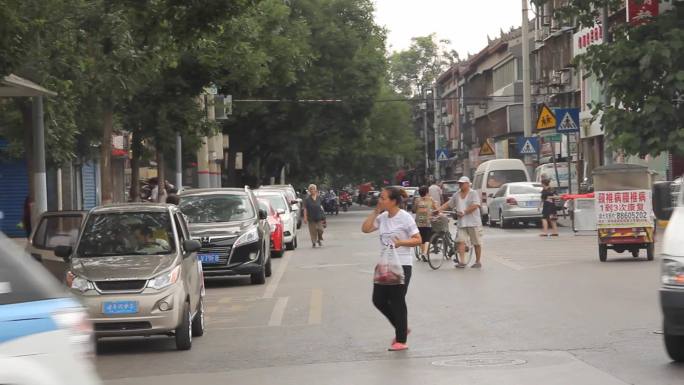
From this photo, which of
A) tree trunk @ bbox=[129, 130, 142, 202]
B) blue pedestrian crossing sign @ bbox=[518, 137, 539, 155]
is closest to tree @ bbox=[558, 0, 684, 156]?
tree trunk @ bbox=[129, 130, 142, 202]

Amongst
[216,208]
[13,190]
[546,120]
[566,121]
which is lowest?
[216,208]

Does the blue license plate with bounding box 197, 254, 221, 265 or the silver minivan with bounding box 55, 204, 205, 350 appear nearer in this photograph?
the silver minivan with bounding box 55, 204, 205, 350

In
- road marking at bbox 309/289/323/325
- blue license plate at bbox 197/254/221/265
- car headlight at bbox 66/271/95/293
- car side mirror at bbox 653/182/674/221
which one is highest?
car side mirror at bbox 653/182/674/221

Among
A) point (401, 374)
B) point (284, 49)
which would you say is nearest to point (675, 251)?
point (401, 374)

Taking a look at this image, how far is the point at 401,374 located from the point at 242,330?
4528 millimetres

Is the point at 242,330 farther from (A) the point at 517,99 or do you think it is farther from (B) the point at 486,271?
(A) the point at 517,99

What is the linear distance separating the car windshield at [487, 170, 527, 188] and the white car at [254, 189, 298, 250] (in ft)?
39.9

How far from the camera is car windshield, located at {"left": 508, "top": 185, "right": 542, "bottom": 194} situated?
1569 inches

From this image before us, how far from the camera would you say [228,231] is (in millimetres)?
21688

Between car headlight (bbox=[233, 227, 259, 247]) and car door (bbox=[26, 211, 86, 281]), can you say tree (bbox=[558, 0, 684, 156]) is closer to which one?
car headlight (bbox=[233, 227, 259, 247])

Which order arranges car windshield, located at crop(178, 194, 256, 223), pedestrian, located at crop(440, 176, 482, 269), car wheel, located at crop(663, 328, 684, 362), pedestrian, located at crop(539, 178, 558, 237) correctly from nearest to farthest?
car wheel, located at crop(663, 328, 684, 362) < car windshield, located at crop(178, 194, 256, 223) < pedestrian, located at crop(440, 176, 482, 269) < pedestrian, located at crop(539, 178, 558, 237)

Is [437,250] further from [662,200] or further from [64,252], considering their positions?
[662,200]

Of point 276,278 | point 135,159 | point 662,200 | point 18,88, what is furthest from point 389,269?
point 135,159

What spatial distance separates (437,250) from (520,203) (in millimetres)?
15844
